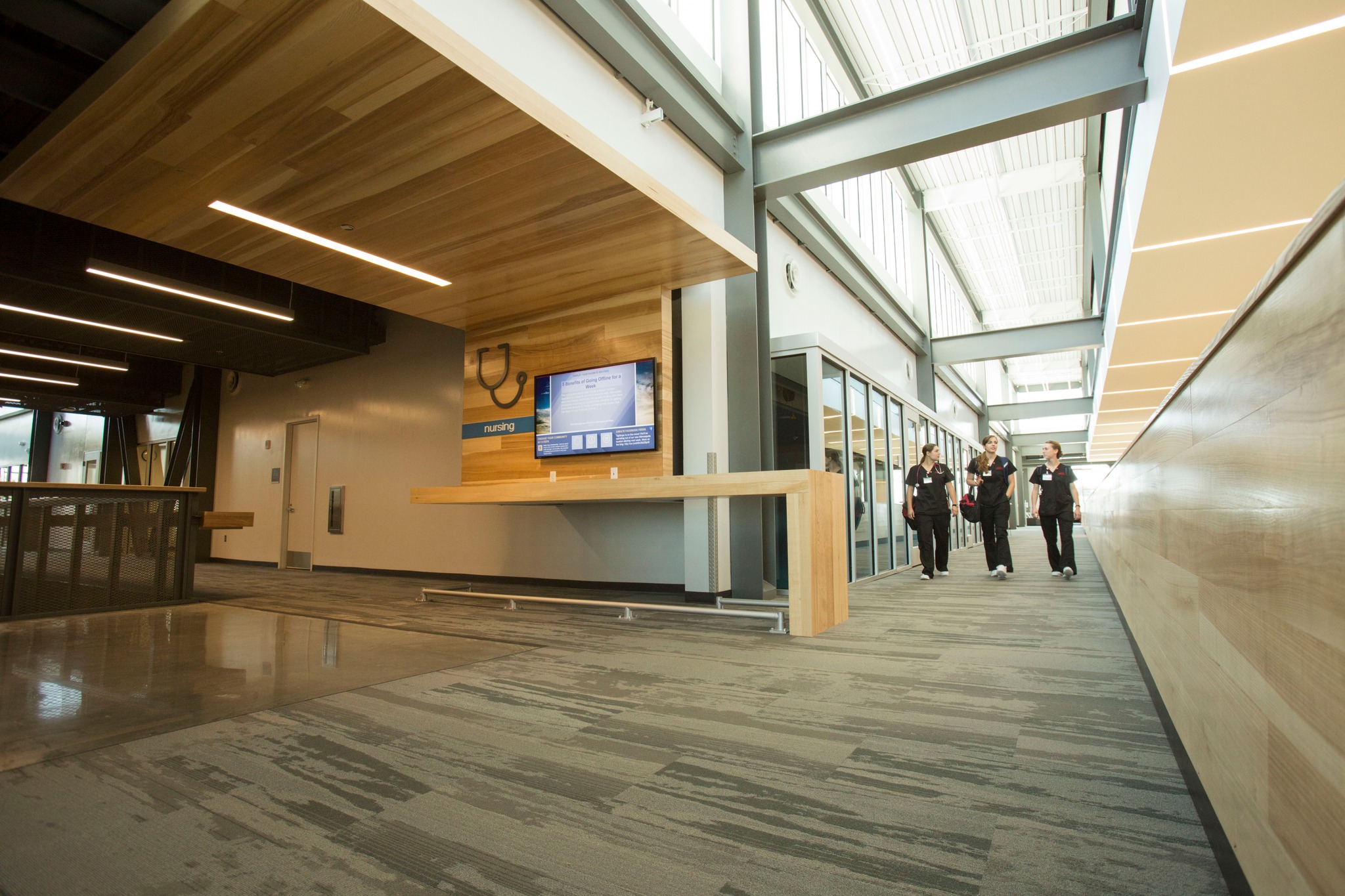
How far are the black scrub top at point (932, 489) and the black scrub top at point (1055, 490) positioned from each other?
956 millimetres

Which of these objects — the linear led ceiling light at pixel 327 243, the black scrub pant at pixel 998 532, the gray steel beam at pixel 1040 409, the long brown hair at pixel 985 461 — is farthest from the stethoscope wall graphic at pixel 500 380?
the gray steel beam at pixel 1040 409

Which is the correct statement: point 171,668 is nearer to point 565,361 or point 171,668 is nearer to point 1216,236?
point 565,361

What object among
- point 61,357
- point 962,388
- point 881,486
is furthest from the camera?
point 962,388

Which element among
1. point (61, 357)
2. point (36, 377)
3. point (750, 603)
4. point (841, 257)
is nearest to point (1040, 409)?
point (841, 257)

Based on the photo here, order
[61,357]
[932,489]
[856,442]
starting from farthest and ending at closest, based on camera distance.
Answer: [61,357] < [856,442] < [932,489]

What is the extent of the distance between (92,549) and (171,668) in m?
3.22

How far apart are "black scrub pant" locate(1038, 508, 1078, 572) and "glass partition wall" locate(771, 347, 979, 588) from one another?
5.52ft

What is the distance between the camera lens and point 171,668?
3410mm

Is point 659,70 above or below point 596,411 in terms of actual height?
above

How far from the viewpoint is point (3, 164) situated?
152 inches

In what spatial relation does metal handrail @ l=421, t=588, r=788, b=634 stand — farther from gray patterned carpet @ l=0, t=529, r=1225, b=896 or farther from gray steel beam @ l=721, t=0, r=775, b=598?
gray patterned carpet @ l=0, t=529, r=1225, b=896

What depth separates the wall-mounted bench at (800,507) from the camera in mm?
4082

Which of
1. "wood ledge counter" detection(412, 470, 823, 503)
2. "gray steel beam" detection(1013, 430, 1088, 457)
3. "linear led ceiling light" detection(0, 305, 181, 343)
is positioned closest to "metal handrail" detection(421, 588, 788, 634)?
"wood ledge counter" detection(412, 470, 823, 503)

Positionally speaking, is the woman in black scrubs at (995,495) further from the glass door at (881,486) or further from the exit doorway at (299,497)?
the exit doorway at (299,497)
